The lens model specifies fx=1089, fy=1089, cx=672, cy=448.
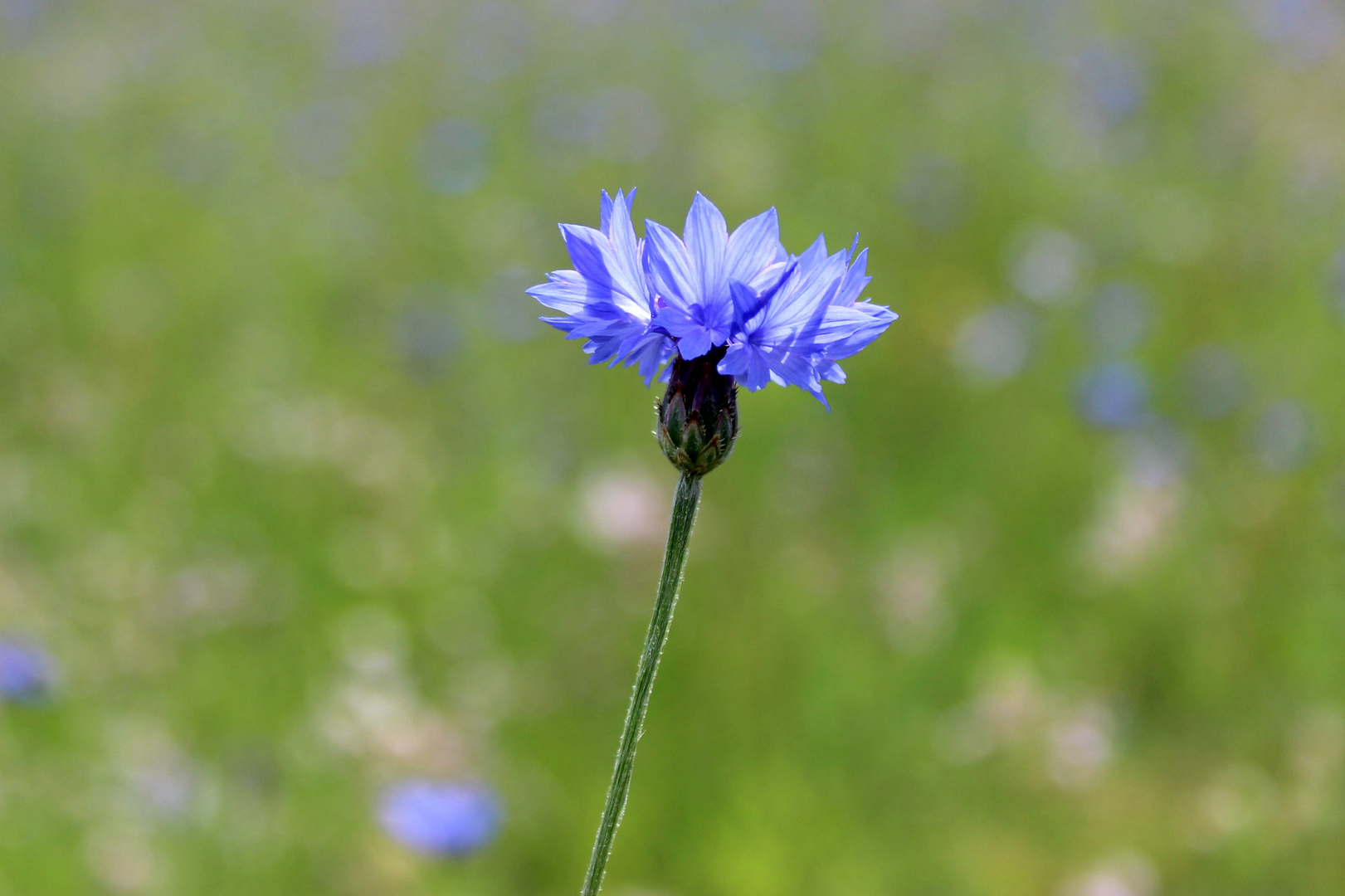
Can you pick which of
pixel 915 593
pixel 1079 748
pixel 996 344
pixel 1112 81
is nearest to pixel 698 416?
pixel 1079 748

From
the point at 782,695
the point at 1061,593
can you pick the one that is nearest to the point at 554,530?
the point at 782,695

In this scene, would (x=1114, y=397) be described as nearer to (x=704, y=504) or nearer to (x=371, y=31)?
(x=704, y=504)

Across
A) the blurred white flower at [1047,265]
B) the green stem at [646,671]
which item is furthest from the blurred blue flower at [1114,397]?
the green stem at [646,671]

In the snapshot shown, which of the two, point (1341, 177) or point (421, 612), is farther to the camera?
point (1341, 177)

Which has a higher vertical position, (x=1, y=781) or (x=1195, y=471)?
(x=1195, y=471)

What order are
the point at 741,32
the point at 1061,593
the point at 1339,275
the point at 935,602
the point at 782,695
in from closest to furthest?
the point at 782,695, the point at 935,602, the point at 1061,593, the point at 1339,275, the point at 741,32

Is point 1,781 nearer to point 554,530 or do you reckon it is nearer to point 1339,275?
point 554,530

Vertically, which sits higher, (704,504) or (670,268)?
(704,504)
